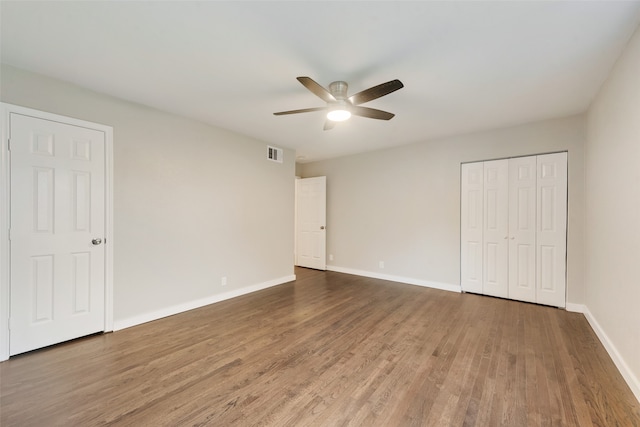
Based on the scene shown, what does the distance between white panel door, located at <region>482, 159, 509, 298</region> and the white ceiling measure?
40.4 inches

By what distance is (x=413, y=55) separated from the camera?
2.06 m

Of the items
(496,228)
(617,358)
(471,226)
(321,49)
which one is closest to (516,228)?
(496,228)

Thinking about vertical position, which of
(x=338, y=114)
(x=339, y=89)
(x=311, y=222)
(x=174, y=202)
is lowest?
(x=311, y=222)

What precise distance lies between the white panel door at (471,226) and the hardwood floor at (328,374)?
86 centimetres

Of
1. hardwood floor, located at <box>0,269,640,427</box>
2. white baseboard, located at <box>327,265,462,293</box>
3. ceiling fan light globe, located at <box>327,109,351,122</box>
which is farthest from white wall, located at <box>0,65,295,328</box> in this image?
ceiling fan light globe, located at <box>327,109,351,122</box>

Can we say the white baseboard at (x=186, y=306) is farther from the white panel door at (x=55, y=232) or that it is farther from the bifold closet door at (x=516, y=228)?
the bifold closet door at (x=516, y=228)

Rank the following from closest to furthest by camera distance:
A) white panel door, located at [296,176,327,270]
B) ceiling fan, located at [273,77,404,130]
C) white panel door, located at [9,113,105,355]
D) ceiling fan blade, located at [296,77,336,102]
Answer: ceiling fan blade, located at [296,77,336,102] < ceiling fan, located at [273,77,404,130] < white panel door, located at [9,113,105,355] < white panel door, located at [296,176,327,270]

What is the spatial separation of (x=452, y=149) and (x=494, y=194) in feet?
3.17

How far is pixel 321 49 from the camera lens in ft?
6.50

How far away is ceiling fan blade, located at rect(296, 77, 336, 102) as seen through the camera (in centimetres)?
194

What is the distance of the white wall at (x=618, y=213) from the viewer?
6.07 feet

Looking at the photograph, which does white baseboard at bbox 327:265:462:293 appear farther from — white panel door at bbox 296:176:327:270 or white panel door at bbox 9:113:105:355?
white panel door at bbox 9:113:105:355

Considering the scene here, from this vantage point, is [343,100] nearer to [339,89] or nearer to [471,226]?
[339,89]

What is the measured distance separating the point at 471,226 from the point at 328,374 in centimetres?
331
